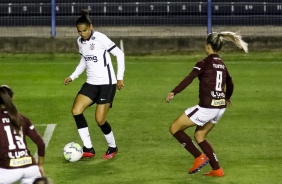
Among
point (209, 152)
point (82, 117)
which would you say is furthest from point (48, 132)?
point (209, 152)

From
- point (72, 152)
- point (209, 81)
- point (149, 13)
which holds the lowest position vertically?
point (72, 152)

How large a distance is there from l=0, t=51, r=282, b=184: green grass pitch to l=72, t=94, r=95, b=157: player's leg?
28cm

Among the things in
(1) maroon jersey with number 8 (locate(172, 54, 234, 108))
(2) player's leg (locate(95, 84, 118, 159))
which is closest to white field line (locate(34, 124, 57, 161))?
(2) player's leg (locate(95, 84, 118, 159))

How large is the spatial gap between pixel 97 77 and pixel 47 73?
947 cm

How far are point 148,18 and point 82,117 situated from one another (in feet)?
46.6

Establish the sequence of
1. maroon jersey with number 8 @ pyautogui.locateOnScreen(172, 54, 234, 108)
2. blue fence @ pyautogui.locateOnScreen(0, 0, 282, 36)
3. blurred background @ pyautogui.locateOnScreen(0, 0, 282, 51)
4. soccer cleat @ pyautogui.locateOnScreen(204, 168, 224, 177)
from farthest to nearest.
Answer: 1. blue fence @ pyautogui.locateOnScreen(0, 0, 282, 36)
2. blurred background @ pyautogui.locateOnScreen(0, 0, 282, 51)
3. soccer cleat @ pyautogui.locateOnScreen(204, 168, 224, 177)
4. maroon jersey with number 8 @ pyautogui.locateOnScreen(172, 54, 234, 108)

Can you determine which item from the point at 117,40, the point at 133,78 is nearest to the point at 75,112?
the point at 133,78

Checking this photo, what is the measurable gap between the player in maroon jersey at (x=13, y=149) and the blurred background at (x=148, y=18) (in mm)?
17545

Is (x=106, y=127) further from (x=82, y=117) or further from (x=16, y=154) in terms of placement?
(x=16, y=154)

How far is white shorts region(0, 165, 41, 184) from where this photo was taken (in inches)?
370

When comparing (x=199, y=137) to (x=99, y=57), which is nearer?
(x=199, y=137)

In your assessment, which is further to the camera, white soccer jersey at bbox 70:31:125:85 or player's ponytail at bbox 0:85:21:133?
white soccer jersey at bbox 70:31:125:85

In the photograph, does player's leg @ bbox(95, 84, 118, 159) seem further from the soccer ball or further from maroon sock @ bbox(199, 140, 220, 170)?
maroon sock @ bbox(199, 140, 220, 170)

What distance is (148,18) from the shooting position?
27.8 m
